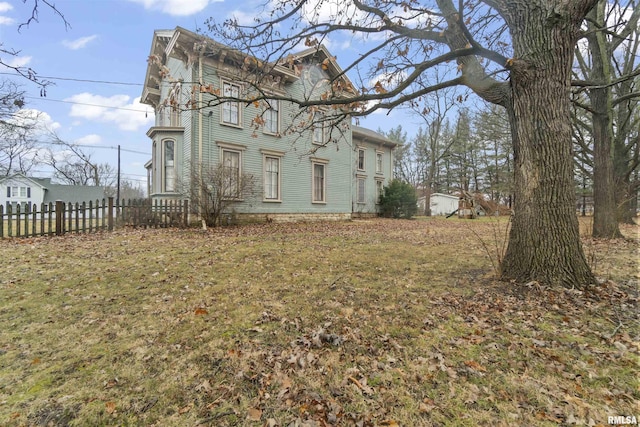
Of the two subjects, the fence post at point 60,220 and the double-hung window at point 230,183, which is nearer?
the fence post at point 60,220

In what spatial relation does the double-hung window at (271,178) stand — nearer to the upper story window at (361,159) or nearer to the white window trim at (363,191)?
the white window trim at (363,191)

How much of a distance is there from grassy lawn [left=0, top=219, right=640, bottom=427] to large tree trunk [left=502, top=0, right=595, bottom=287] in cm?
40

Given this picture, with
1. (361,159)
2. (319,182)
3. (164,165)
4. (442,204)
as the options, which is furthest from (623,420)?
(442,204)

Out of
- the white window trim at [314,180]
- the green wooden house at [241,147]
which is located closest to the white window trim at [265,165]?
the green wooden house at [241,147]

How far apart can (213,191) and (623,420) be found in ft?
36.0

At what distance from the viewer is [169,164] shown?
1234 cm

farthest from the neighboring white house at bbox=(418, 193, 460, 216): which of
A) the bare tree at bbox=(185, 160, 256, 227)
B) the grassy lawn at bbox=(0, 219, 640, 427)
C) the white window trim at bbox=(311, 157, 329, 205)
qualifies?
the grassy lawn at bbox=(0, 219, 640, 427)

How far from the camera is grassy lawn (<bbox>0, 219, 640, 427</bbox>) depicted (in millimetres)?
1946

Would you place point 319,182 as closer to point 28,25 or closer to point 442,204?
point 28,25

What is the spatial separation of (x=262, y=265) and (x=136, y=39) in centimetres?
729

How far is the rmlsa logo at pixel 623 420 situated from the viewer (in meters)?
1.81

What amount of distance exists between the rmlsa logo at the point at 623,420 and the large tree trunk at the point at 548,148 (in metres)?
2.25

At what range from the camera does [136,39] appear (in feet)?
25.7

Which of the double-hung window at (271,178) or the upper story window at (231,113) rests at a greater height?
the upper story window at (231,113)
